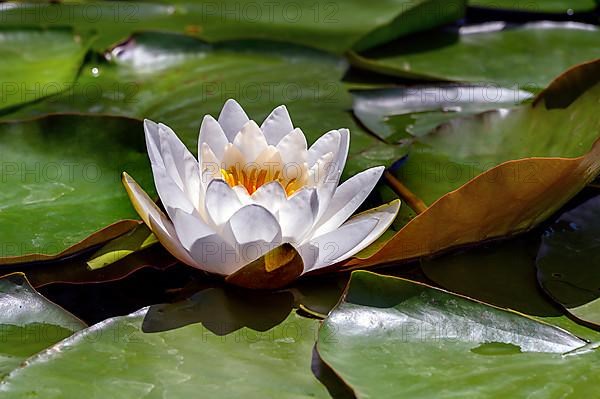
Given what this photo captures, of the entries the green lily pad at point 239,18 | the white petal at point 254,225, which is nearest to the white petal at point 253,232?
the white petal at point 254,225

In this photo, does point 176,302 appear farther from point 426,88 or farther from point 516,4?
point 516,4

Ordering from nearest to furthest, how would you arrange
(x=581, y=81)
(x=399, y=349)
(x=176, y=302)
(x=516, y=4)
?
(x=399, y=349), (x=176, y=302), (x=581, y=81), (x=516, y=4)

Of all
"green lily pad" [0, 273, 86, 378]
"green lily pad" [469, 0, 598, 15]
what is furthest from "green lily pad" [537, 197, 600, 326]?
"green lily pad" [469, 0, 598, 15]

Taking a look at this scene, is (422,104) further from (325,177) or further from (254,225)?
(254,225)

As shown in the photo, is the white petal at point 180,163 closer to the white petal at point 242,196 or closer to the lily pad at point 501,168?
the white petal at point 242,196

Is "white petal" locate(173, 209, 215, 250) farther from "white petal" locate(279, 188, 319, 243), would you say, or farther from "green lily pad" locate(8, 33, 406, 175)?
"green lily pad" locate(8, 33, 406, 175)

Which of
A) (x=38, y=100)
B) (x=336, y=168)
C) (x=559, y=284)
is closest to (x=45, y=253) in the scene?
(x=336, y=168)

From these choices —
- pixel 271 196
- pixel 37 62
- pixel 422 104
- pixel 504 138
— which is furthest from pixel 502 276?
pixel 37 62
